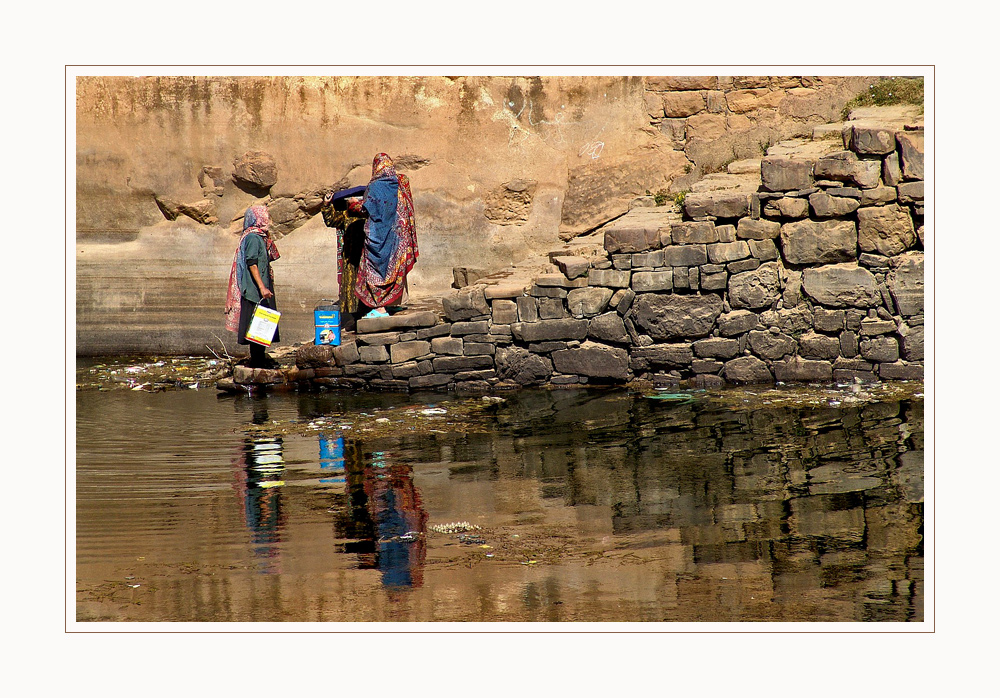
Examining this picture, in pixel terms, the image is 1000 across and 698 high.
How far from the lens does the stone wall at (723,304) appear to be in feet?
23.6

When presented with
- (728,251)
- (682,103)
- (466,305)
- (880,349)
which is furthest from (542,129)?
(880,349)

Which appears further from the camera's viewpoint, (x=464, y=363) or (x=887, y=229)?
(x=464, y=363)

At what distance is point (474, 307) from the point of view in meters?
7.58

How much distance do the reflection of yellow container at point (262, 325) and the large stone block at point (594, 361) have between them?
2463 mm

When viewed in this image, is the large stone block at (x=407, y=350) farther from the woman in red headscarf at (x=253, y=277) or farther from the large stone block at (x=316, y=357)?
the woman in red headscarf at (x=253, y=277)

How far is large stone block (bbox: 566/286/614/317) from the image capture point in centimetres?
754

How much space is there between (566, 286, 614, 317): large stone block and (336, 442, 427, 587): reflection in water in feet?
8.70

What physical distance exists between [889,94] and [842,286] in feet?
5.21

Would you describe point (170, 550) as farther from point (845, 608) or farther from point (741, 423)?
point (741, 423)

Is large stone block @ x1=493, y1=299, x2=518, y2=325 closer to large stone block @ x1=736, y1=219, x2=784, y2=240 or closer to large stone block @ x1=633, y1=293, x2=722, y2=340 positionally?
Answer: large stone block @ x1=633, y1=293, x2=722, y2=340

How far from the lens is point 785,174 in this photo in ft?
24.2

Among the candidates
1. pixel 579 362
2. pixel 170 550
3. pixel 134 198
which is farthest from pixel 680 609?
pixel 134 198

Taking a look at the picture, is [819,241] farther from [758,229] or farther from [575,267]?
[575,267]

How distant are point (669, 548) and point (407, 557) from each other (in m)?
1.26
